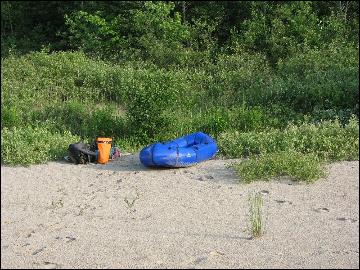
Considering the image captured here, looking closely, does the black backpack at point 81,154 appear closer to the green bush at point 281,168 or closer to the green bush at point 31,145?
the green bush at point 31,145

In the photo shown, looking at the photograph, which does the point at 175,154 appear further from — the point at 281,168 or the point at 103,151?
the point at 281,168

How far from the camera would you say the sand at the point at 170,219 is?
16.8 ft

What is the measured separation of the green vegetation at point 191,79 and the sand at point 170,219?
0.61 meters

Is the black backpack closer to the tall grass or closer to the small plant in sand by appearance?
the tall grass

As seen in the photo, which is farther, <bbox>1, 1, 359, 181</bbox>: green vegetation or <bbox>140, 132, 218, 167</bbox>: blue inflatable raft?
<bbox>1, 1, 359, 181</bbox>: green vegetation

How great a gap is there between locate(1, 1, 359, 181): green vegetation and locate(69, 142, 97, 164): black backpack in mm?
422

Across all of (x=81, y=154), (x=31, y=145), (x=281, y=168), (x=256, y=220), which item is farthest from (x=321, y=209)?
(x=31, y=145)

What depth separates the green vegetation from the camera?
934cm

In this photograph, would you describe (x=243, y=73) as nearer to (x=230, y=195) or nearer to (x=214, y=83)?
(x=214, y=83)

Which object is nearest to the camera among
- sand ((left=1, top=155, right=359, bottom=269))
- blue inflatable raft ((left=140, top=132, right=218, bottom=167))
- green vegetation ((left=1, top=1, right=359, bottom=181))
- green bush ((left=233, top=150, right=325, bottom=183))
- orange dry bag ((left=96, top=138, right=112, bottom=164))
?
sand ((left=1, top=155, right=359, bottom=269))

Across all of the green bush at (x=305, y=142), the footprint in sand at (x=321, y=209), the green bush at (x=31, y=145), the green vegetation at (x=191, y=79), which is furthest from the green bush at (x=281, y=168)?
the green bush at (x=31, y=145)

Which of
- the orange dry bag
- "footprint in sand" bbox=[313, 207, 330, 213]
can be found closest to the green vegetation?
the orange dry bag

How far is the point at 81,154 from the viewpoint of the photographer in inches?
368

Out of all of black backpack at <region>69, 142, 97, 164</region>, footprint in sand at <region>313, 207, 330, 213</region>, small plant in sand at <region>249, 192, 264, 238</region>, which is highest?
small plant in sand at <region>249, 192, 264, 238</region>
